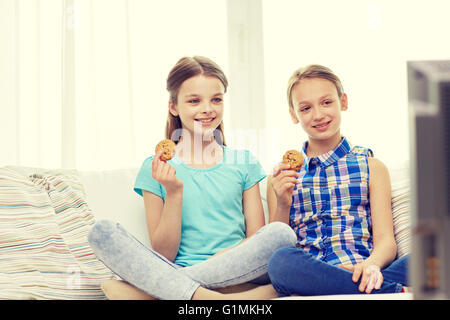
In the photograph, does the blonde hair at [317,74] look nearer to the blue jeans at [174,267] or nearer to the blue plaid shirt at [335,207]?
the blue plaid shirt at [335,207]

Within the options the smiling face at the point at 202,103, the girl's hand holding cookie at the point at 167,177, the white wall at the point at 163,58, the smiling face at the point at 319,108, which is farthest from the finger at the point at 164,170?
the white wall at the point at 163,58

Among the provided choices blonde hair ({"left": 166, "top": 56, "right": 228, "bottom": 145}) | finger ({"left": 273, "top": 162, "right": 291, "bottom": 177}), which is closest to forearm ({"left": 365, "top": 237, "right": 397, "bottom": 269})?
finger ({"left": 273, "top": 162, "right": 291, "bottom": 177})

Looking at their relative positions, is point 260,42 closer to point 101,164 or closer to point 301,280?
point 101,164

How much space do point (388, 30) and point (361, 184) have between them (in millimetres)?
997

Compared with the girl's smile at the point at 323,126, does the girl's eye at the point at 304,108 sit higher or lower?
higher

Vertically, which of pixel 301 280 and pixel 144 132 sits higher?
pixel 144 132

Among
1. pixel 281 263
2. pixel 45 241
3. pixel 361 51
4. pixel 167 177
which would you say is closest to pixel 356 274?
pixel 281 263

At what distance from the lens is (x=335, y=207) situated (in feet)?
4.60

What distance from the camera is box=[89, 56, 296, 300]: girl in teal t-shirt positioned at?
113 cm

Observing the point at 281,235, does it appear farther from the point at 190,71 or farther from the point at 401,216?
the point at 190,71

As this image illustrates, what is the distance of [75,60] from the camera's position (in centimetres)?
221

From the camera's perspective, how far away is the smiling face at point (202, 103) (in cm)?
155

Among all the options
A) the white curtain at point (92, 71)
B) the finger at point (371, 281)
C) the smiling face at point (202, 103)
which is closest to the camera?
the finger at point (371, 281)
